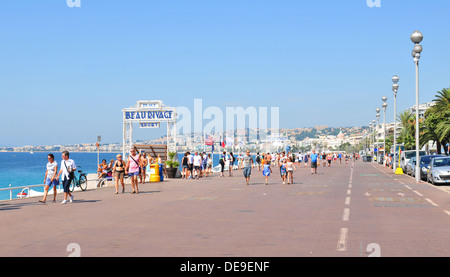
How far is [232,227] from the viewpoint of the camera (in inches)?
453

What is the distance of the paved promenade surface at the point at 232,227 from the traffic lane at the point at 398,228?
2cm

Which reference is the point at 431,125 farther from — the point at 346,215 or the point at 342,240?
the point at 342,240

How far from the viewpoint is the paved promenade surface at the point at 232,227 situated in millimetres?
8766

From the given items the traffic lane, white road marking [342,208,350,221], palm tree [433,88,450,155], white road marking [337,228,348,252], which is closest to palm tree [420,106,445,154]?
palm tree [433,88,450,155]

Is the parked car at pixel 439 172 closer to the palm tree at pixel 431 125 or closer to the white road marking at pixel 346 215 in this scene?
the white road marking at pixel 346 215

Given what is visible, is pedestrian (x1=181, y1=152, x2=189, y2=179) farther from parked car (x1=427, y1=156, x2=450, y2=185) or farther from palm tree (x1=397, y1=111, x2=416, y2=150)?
palm tree (x1=397, y1=111, x2=416, y2=150)

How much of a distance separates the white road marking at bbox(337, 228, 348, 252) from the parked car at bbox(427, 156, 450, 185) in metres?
17.4

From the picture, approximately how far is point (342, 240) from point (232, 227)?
8.73 feet

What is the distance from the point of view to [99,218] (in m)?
13.7

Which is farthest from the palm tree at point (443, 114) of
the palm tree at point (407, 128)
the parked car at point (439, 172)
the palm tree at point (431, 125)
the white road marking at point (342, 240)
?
the white road marking at point (342, 240)

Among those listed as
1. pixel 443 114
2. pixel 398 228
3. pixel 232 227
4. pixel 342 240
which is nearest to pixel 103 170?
pixel 232 227

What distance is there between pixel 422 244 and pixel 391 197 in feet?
34.3

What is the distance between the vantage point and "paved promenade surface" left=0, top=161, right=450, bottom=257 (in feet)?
28.8
